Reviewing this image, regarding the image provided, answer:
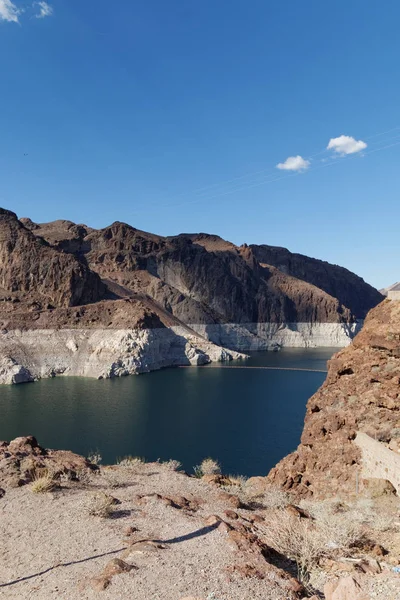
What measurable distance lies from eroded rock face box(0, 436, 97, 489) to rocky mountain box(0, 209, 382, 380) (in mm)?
48391

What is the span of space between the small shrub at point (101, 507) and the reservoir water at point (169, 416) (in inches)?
692

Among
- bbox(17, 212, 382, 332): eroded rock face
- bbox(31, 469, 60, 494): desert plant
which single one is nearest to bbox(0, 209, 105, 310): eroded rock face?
bbox(17, 212, 382, 332): eroded rock face

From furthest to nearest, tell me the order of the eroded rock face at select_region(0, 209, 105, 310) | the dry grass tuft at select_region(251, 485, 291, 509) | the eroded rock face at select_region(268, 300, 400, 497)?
the eroded rock face at select_region(0, 209, 105, 310) < the eroded rock face at select_region(268, 300, 400, 497) < the dry grass tuft at select_region(251, 485, 291, 509)

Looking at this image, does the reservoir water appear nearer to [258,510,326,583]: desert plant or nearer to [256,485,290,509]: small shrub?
[256,485,290,509]: small shrub

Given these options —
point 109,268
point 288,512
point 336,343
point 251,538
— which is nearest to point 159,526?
point 251,538

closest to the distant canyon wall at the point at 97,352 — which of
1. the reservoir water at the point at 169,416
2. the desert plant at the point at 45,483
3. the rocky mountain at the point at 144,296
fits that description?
the rocky mountain at the point at 144,296

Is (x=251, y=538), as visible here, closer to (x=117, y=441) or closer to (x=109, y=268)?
(x=117, y=441)

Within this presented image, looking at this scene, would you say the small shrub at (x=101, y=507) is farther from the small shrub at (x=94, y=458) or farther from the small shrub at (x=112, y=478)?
the small shrub at (x=94, y=458)

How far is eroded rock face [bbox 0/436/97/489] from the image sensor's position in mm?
12203

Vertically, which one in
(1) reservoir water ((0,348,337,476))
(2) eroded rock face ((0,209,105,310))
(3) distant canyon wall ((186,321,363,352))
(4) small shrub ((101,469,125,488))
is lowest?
(1) reservoir water ((0,348,337,476))

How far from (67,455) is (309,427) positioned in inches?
347

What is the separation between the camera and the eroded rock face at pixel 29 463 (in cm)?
1220

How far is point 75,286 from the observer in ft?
267

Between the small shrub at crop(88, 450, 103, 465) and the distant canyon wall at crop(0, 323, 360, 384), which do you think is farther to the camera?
the distant canyon wall at crop(0, 323, 360, 384)
